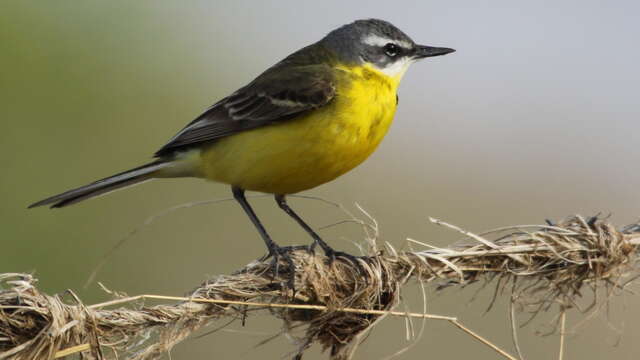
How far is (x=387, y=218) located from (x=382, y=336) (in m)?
2.35

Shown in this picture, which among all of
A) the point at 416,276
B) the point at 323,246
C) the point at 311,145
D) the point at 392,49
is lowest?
the point at 323,246

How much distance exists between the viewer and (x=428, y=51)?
6.21m

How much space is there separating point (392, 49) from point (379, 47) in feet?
0.36

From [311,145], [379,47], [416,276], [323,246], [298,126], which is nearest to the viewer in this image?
[416,276]

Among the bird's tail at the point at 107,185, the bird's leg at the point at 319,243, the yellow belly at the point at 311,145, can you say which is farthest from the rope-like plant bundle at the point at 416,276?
the bird's tail at the point at 107,185

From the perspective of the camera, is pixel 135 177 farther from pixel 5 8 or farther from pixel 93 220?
pixel 5 8

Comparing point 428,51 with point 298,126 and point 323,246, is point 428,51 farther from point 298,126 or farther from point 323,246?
point 323,246

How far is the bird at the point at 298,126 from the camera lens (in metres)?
5.20

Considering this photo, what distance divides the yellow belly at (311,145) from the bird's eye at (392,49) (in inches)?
20.8

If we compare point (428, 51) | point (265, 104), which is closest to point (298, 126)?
point (265, 104)

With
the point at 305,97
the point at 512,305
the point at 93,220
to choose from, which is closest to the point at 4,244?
the point at 93,220

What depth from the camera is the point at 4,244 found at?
8.28 meters

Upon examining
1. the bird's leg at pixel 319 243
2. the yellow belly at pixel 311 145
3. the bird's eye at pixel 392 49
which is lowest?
the bird's leg at pixel 319 243

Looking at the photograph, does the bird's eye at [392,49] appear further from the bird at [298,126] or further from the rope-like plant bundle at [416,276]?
the rope-like plant bundle at [416,276]
